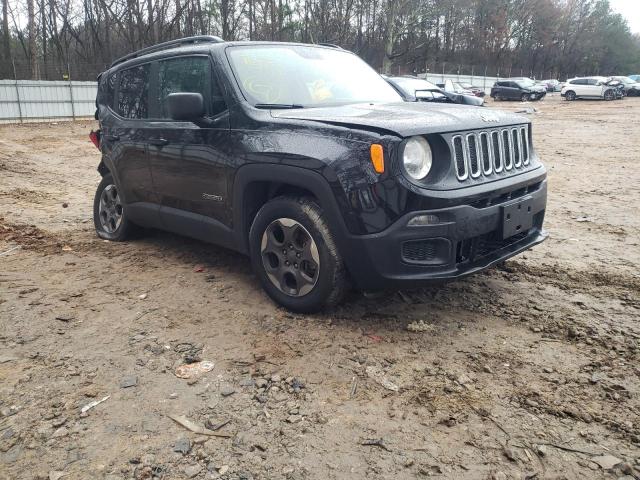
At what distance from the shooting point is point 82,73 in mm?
25594

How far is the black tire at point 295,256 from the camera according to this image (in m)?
3.31

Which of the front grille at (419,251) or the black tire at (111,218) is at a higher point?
the front grille at (419,251)

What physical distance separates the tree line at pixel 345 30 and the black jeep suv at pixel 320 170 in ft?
73.4

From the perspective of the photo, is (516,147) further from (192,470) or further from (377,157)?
(192,470)

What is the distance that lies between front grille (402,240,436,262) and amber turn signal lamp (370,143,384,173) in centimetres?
46

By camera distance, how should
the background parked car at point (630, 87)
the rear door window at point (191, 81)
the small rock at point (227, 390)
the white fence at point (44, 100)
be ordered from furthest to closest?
the background parked car at point (630, 87) → the white fence at point (44, 100) → the rear door window at point (191, 81) → the small rock at point (227, 390)

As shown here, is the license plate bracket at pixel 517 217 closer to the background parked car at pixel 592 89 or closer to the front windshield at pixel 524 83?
the front windshield at pixel 524 83

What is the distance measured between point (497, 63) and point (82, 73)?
5352 centimetres

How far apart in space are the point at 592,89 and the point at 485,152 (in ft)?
130

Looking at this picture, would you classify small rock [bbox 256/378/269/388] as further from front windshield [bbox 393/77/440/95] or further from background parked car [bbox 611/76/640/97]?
background parked car [bbox 611/76/640/97]

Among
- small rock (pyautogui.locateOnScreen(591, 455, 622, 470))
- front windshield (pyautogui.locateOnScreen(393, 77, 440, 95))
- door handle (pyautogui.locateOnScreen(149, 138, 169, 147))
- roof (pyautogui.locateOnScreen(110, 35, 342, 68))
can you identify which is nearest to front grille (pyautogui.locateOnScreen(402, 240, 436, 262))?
small rock (pyautogui.locateOnScreen(591, 455, 622, 470))

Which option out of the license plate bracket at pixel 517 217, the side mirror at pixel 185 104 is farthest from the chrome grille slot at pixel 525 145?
the side mirror at pixel 185 104

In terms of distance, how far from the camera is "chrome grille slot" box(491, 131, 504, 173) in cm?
343

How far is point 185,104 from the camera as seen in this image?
12.1 feet
